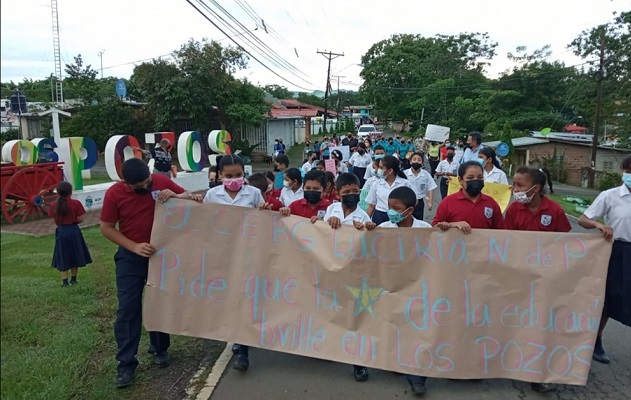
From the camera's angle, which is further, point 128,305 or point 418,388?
point 128,305

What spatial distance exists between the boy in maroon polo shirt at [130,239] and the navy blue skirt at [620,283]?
3.61 metres

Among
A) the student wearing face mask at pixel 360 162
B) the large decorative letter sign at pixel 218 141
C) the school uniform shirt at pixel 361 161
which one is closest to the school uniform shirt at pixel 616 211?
the student wearing face mask at pixel 360 162

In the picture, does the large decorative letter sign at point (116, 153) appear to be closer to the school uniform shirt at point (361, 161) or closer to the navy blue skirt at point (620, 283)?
the school uniform shirt at point (361, 161)

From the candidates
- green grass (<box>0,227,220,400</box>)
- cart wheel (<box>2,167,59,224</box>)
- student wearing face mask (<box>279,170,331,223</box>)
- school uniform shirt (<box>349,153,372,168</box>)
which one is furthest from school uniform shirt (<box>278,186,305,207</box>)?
school uniform shirt (<box>349,153,372,168</box>)

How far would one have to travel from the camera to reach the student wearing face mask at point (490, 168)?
25.5 ft

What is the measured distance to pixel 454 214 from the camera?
442cm

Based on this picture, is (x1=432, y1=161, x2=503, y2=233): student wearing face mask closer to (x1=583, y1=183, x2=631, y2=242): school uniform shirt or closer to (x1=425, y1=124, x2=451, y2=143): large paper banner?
(x1=583, y1=183, x2=631, y2=242): school uniform shirt

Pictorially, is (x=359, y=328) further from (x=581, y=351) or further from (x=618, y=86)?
(x=618, y=86)

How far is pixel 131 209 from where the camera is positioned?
4.30 meters

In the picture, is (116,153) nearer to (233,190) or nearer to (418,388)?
(233,190)

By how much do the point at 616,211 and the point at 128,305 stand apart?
3962 mm

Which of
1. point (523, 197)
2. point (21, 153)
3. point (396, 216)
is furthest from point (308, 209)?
point (21, 153)

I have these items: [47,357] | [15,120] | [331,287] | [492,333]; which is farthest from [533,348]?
[15,120]

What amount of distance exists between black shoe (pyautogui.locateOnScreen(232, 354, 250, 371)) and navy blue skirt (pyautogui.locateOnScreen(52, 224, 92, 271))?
146 inches
